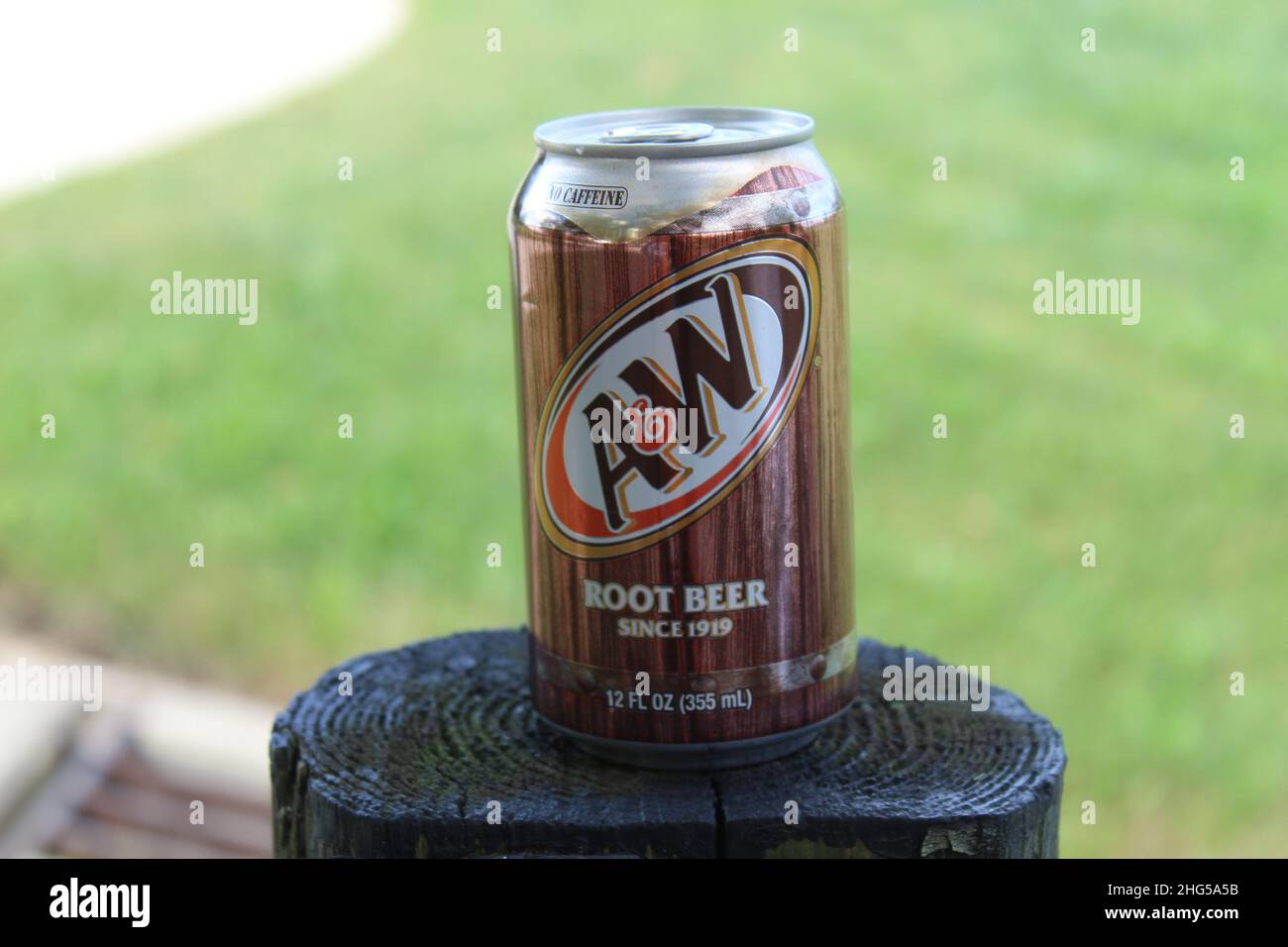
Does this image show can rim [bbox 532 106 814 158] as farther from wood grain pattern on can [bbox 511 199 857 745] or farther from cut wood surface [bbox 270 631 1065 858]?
cut wood surface [bbox 270 631 1065 858]

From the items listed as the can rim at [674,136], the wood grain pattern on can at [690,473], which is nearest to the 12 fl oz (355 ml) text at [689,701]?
the wood grain pattern on can at [690,473]

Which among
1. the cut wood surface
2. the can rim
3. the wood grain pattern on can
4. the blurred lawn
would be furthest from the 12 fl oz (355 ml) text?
the blurred lawn

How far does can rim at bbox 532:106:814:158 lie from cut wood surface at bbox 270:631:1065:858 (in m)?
0.78

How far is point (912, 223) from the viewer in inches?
255

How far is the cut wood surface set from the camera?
6.37 feet

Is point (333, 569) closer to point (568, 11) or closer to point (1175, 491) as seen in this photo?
point (1175, 491)

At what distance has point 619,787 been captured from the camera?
2.03 meters

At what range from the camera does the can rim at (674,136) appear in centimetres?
190

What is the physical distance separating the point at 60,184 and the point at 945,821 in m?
6.45

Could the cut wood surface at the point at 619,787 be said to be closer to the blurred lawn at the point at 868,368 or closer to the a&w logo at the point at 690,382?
the a&w logo at the point at 690,382

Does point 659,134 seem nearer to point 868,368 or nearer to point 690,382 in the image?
point 690,382

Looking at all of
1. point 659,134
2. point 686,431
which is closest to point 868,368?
point 659,134

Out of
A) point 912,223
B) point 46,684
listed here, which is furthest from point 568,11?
point 46,684

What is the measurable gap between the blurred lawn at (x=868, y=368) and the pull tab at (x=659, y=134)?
2963mm
